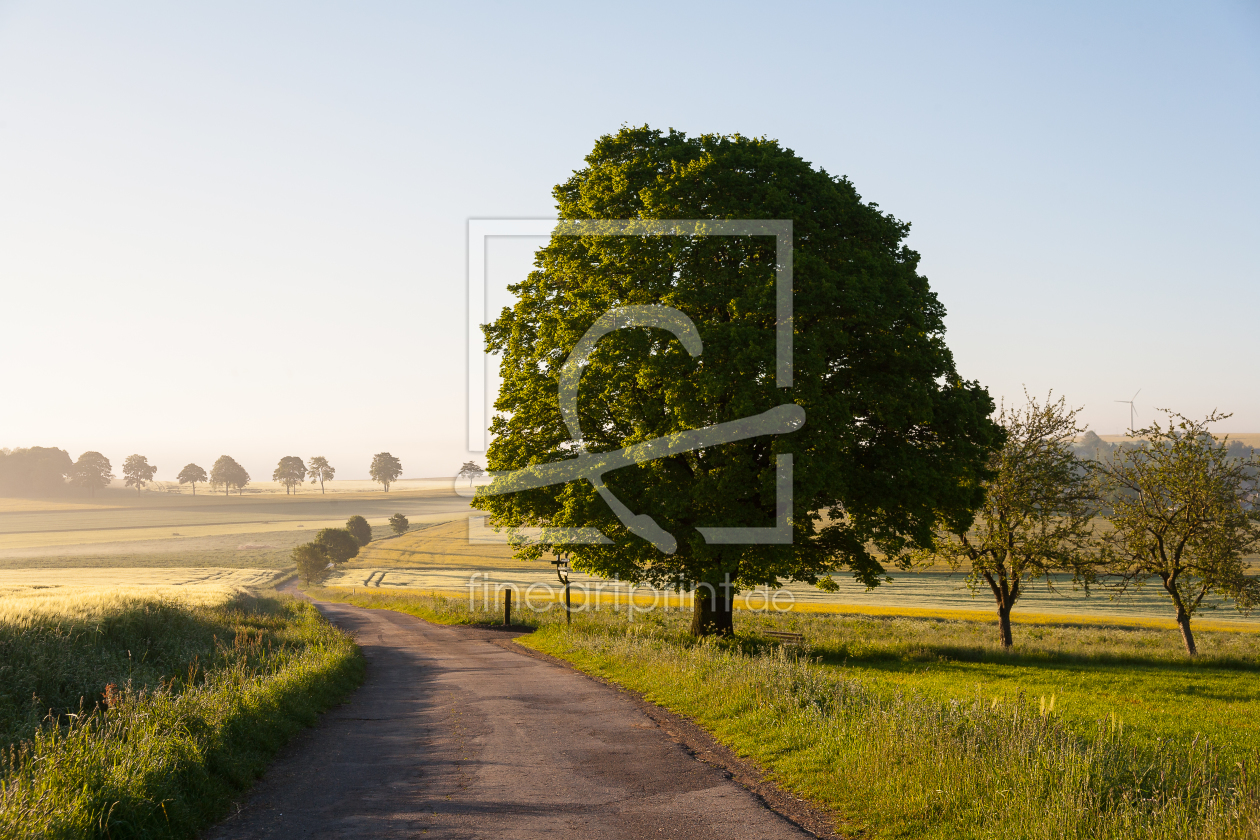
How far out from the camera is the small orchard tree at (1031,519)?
29.9 metres

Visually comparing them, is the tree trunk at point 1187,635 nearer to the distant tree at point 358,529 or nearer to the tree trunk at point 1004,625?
the tree trunk at point 1004,625

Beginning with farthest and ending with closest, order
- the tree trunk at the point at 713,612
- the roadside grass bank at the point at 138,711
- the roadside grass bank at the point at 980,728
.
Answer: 1. the tree trunk at the point at 713,612
2. the roadside grass bank at the point at 138,711
3. the roadside grass bank at the point at 980,728

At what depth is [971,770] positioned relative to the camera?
8617 mm

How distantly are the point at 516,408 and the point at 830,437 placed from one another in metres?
9.97

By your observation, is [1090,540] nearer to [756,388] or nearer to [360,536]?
[756,388]

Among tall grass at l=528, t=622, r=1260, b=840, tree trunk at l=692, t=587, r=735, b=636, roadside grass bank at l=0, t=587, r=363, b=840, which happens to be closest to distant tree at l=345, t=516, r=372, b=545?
roadside grass bank at l=0, t=587, r=363, b=840

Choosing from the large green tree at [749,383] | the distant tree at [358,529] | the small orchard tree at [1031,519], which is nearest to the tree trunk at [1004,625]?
the small orchard tree at [1031,519]

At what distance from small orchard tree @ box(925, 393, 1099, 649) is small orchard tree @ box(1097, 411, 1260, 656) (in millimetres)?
1098

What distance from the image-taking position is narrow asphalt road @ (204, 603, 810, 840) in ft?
27.5

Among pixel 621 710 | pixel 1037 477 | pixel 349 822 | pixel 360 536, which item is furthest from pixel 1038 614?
pixel 360 536

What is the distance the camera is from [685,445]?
67.6 ft

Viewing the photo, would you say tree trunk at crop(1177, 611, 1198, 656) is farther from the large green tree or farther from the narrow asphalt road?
the narrow asphalt road

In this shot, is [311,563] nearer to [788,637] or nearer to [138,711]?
[788,637]

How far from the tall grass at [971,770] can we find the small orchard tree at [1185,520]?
19.8 meters
